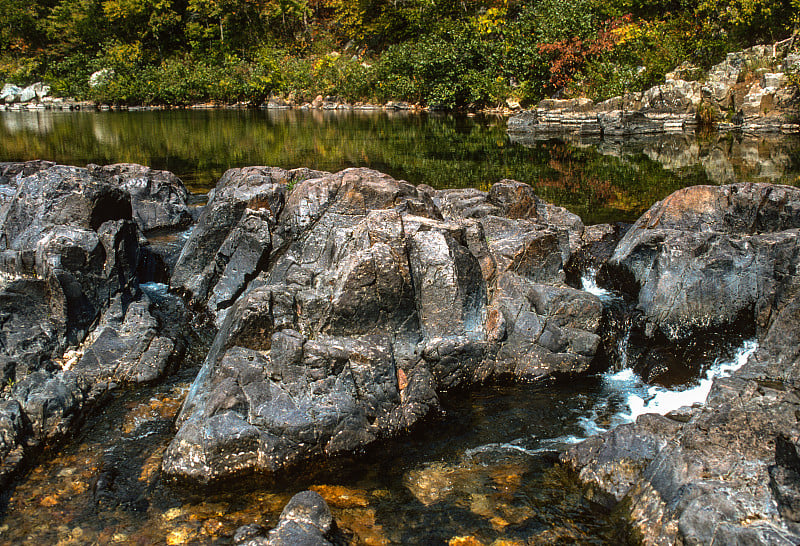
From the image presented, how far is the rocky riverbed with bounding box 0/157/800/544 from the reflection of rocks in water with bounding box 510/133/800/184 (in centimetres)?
889

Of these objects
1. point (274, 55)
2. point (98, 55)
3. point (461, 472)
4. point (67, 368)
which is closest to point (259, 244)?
point (67, 368)

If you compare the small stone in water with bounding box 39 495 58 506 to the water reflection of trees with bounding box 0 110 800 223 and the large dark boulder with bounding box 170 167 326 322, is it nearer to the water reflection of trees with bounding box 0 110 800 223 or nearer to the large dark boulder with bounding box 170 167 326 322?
the large dark boulder with bounding box 170 167 326 322

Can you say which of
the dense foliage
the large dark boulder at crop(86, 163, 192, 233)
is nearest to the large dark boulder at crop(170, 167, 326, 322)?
the large dark boulder at crop(86, 163, 192, 233)

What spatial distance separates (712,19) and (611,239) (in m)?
28.7

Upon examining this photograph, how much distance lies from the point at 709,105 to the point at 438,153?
16043 mm

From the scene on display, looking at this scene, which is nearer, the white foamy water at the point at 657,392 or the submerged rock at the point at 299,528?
the submerged rock at the point at 299,528

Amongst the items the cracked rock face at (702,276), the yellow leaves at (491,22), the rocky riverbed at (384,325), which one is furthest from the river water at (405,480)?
the yellow leaves at (491,22)

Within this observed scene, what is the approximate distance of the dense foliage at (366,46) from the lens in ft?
113

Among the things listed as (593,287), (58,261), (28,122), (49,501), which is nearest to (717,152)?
(593,287)

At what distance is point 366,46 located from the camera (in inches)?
1964

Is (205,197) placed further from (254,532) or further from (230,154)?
(254,532)

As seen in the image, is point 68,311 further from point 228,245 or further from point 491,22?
point 491,22

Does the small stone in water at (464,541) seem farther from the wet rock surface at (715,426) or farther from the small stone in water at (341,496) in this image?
the wet rock surface at (715,426)

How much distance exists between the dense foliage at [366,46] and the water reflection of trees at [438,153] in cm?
632
